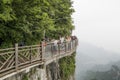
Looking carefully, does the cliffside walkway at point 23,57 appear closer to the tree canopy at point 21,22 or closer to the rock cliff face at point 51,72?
the rock cliff face at point 51,72

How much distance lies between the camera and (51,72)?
89.9 ft

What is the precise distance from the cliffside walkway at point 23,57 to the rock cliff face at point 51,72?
0.63m

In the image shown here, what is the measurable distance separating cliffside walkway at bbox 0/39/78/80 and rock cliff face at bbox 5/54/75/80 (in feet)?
2.07

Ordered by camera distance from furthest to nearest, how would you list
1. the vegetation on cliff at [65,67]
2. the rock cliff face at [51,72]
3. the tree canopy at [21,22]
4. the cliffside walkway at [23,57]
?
the vegetation on cliff at [65,67] < the rock cliff face at [51,72] < the tree canopy at [21,22] < the cliffside walkway at [23,57]

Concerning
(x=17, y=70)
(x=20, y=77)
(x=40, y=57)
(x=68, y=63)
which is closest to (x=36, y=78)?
(x=40, y=57)

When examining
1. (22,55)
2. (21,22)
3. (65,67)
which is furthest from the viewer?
(65,67)

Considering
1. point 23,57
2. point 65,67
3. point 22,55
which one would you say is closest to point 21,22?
point 23,57

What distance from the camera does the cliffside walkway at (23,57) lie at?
15.5 metres

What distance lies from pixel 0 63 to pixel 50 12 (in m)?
12.6

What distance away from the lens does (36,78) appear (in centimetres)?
2078

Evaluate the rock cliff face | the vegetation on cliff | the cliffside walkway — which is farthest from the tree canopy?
the vegetation on cliff

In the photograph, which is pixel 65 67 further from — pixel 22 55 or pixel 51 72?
pixel 22 55

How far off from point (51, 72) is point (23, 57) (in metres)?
9.89


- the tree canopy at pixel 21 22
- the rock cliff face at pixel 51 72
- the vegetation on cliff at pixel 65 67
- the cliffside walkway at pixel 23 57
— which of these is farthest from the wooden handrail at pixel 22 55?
the vegetation on cliff at pixel 65 67
